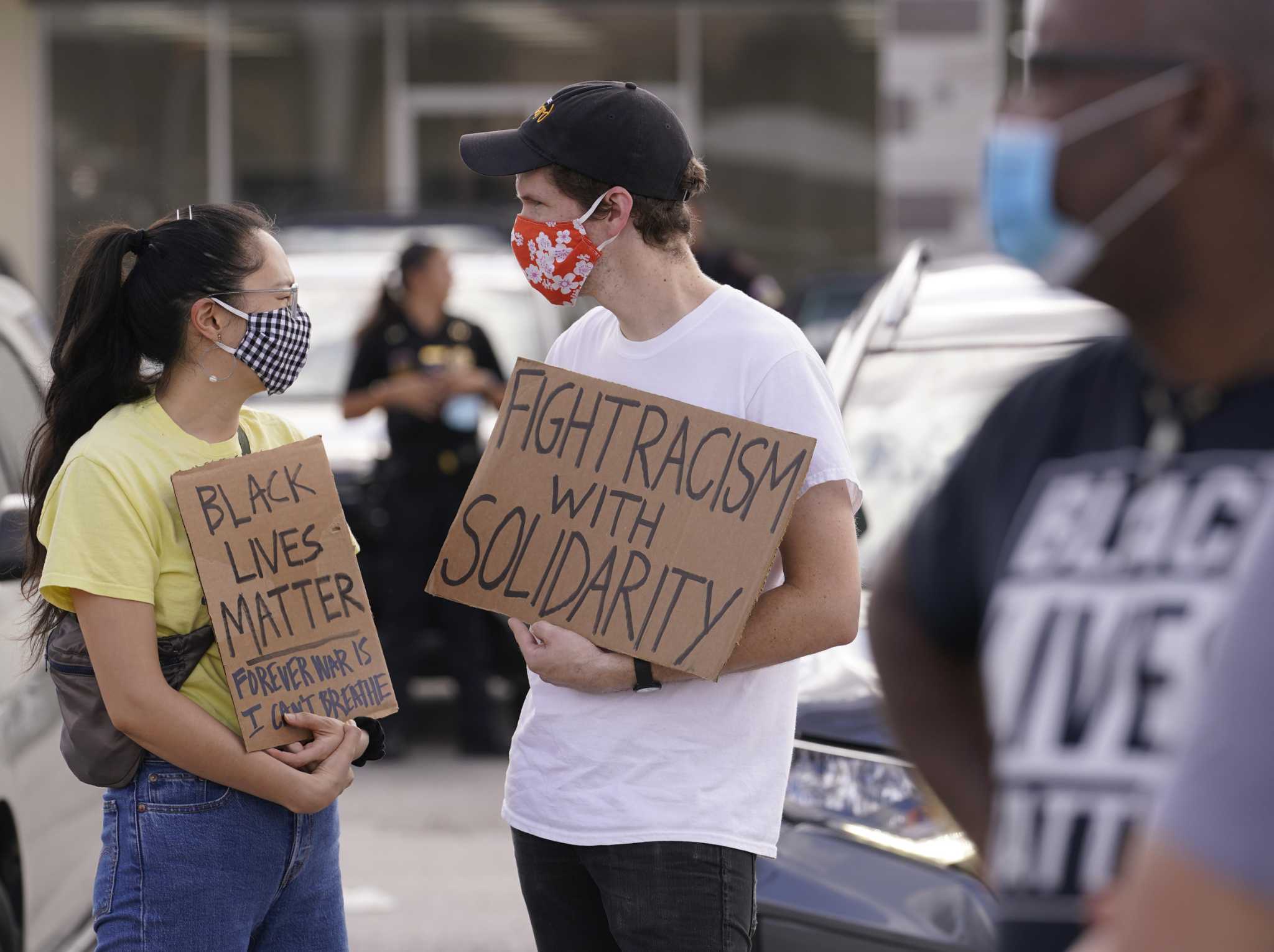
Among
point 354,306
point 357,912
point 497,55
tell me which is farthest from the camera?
point 497,55

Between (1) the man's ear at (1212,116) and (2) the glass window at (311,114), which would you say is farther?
(2) the glass window at (311,114)

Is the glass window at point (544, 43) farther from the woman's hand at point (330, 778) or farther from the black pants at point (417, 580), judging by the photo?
the woman's hand at point (330, 778)

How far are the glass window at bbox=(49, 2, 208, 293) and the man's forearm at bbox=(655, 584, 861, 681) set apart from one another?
14.8 m

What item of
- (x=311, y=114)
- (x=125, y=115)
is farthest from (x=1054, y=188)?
(x=125, y=115)

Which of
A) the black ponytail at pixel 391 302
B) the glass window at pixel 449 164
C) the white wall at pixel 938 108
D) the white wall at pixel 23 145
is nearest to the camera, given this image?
the black ponytail at pixel 391 302

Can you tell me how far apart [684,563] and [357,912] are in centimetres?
334

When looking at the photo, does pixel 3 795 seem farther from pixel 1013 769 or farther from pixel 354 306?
pixel 354 306

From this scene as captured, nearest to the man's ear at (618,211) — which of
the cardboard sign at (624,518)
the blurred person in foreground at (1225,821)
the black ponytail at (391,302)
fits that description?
the cardboard sign at (624,518)

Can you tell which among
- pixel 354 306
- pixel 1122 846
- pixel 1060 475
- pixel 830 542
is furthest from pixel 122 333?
pixel 354 306

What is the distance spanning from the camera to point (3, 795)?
3695 mm

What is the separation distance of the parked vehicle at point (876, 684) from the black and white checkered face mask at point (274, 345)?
1.04 meters

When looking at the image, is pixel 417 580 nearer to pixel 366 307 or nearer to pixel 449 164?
pixel 366 307

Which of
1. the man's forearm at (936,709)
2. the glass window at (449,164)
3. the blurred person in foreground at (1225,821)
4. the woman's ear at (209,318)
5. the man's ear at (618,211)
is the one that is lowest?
the man's forearm at (936,709)

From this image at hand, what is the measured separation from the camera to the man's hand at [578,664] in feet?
8.91
